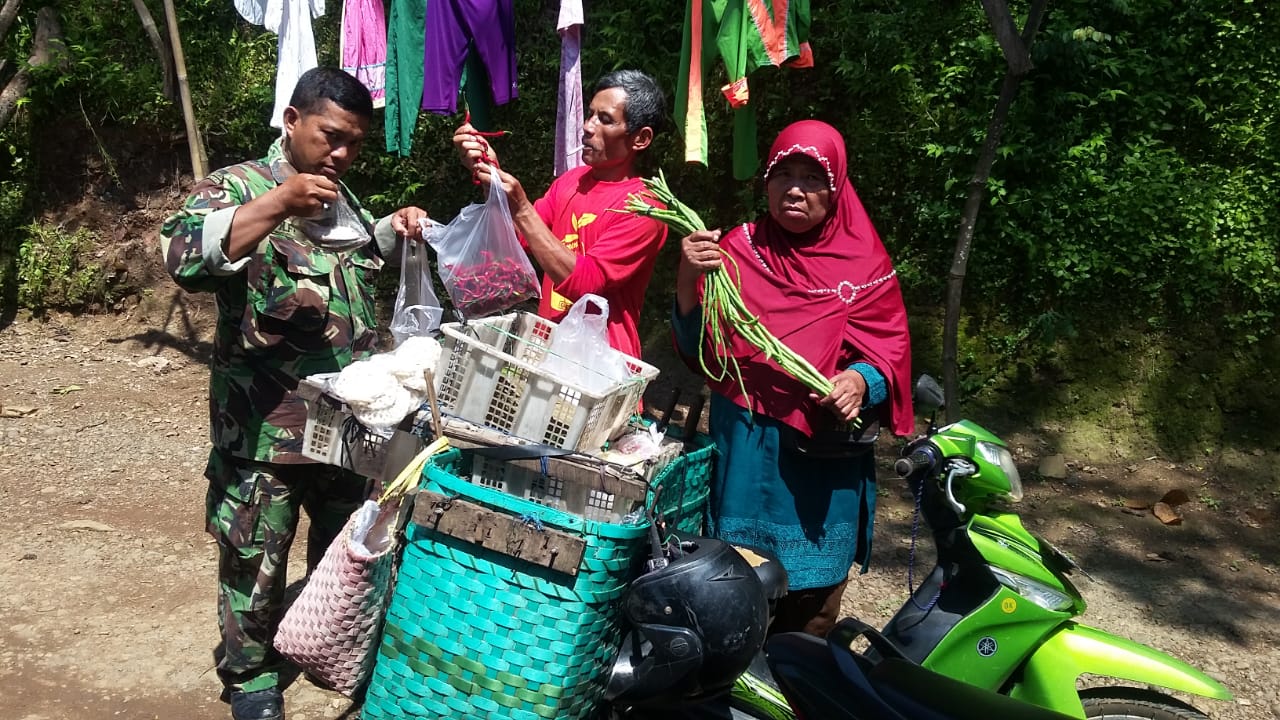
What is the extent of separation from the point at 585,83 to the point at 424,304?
13.0 feet

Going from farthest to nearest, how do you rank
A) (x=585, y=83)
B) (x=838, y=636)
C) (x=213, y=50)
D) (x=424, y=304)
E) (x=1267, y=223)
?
1. (x=213, y=50)
2. (x=585, y=83)
3. (x=1267, y=223)
4. (x=424, y=304)
5. (x=838, y=636)

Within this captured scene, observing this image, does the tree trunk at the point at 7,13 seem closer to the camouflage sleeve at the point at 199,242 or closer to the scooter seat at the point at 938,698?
the camouflage sleeve at the point at 199,242

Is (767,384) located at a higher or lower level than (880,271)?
lower

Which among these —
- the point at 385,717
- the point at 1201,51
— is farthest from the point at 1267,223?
the point at 385,717

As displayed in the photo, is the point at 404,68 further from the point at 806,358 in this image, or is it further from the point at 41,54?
the point at 41,54

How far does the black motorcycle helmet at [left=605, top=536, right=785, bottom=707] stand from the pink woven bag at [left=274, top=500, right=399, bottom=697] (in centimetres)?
79

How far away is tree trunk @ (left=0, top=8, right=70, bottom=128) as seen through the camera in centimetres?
698

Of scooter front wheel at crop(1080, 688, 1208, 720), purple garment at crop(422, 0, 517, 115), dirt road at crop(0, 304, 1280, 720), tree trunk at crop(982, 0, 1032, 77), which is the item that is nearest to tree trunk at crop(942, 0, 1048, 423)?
tree trunk at crop(982, 0, 1032, 77)

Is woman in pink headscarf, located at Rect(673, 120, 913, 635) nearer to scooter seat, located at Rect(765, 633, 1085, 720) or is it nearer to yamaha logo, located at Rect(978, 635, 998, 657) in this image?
yamaha logo, located at Rect(978, 635, 998, 657)

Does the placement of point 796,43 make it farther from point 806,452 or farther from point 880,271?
point 806,452

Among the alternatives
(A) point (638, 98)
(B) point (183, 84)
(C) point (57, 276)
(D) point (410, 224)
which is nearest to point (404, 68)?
(B) point (183, 84)

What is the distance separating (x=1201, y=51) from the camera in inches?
206

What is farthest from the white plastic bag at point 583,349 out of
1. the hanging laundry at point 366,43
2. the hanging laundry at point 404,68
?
the hanging laundry at point 366,43

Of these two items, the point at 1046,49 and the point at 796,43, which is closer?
the point at 796,43
